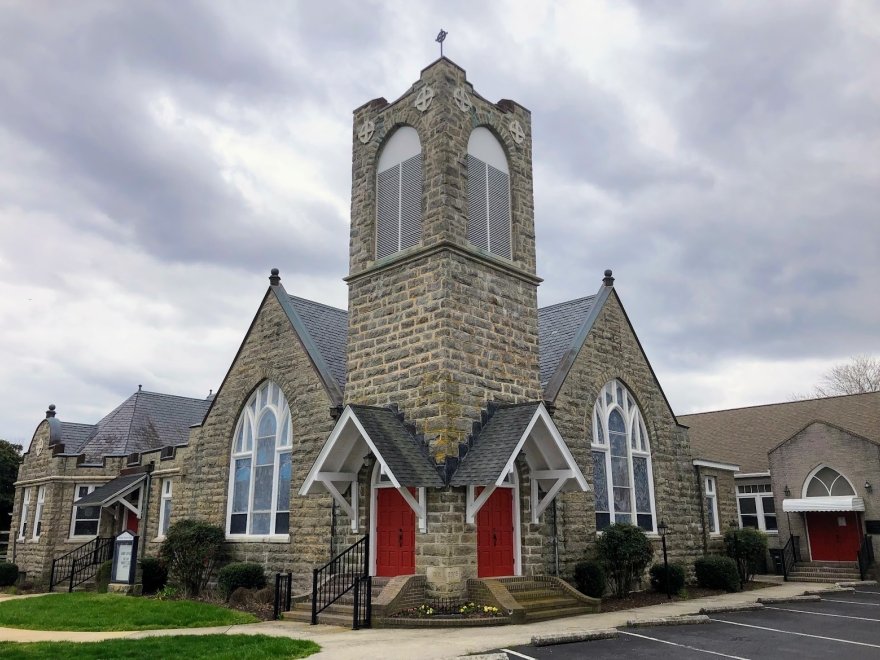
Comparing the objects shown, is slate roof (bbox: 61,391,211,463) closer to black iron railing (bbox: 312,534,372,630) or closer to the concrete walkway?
black iron railing (bbox: 312,534,372,630)

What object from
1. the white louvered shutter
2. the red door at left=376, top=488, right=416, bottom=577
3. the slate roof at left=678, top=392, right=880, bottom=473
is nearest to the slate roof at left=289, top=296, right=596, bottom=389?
the red door at left=376, top=488, right=416, bottom=577

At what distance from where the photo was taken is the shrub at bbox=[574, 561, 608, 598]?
1474 centimetres

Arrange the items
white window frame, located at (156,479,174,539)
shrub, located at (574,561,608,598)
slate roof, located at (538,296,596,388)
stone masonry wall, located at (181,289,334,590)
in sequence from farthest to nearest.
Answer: white window frame, located at (156,479,174,539), slate roof, located at (538,296,596,388), stone masonry wall, located at (181,289,334,590), shrub, located at (574,561,608,598)

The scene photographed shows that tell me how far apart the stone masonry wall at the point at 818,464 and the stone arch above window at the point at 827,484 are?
211 millimetres

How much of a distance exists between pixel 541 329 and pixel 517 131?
5900 mm

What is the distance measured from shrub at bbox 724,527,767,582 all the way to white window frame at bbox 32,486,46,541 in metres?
21.6

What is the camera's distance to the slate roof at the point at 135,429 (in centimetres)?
2534

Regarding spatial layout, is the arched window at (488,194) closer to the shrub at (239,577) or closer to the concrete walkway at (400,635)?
the concrete walkway at (400,635)

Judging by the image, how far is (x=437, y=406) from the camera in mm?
13078

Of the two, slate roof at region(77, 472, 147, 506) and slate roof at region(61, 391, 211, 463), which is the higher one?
slate roof at region(61, 391, 211, 463)

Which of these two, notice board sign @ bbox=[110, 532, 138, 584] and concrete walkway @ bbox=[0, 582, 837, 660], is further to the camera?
notice board sign @ bbox=[110, 532, 138, 584]

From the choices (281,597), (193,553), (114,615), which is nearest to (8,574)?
(193,553)

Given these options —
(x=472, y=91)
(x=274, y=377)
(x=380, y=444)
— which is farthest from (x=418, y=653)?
(x=472, y=91)

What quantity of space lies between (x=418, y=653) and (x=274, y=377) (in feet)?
33.6
